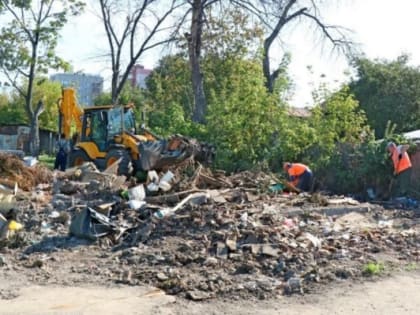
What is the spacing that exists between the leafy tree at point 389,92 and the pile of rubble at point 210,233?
21.4 m

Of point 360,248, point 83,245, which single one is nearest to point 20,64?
point 83,245

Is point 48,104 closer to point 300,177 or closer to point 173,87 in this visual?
point 173,87

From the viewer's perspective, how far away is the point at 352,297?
743cm

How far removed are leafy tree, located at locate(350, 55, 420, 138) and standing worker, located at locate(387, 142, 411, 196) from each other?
17060mm

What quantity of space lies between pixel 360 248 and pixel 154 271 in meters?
3.42

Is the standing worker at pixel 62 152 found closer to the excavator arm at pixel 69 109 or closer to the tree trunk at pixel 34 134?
the excavator arm at pixel 69 109

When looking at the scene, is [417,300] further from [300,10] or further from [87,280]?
[300,10]

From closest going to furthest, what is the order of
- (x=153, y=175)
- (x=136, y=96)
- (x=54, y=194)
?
(x=54, y=194) → (x=153, y=175) → (x=136, y=96)

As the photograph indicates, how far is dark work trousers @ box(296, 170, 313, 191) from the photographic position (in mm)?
17219

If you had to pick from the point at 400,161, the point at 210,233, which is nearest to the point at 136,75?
the point at 400,161

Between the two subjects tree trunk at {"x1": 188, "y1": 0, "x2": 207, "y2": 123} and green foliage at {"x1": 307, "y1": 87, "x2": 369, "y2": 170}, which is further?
tree trunk at {"x1": 188, "y1": 0, "x2": 207, "y2": 123}

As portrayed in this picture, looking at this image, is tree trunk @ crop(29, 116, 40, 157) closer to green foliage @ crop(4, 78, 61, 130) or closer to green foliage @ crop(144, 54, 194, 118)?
green foliage @ crop(144, 54, 194, 118)

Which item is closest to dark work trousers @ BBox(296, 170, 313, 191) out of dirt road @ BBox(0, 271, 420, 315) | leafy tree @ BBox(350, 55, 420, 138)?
dirt road @ BBox(0, 271, 420, 315)

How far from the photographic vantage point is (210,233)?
995 cm
